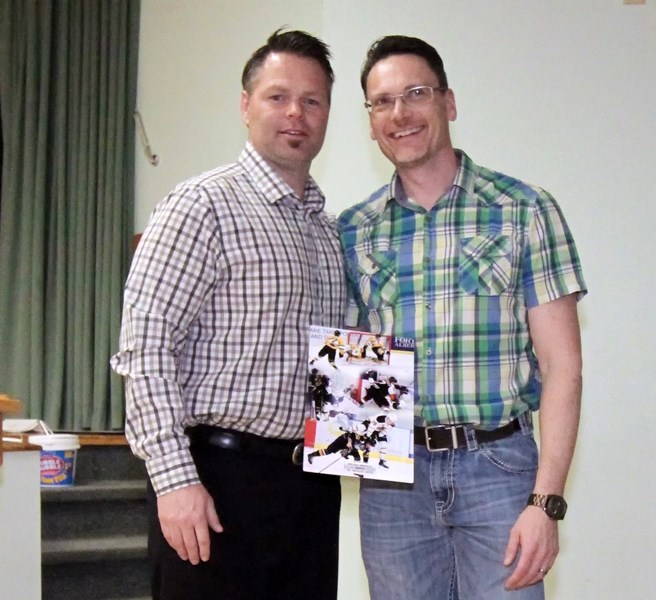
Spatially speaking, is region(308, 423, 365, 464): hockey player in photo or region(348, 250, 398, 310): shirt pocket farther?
region(348, 250, 398, 310): shirt pocket

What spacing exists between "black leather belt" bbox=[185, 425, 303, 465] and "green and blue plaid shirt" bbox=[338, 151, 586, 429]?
0.27 meters

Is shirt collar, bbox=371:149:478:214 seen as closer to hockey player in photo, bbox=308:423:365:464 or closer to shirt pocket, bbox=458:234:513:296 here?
shirt pocket, bbox=458:234:513:296

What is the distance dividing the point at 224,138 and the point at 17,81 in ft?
4.78

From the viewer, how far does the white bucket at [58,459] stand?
4.09 metres

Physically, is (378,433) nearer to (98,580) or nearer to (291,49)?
(291,49)

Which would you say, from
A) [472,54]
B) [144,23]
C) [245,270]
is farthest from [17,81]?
[245,270]

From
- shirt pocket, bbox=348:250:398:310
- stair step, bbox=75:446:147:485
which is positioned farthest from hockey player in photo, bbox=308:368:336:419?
stair step, bbox=75:446:147:485

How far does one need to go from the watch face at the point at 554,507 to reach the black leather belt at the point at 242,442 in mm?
478

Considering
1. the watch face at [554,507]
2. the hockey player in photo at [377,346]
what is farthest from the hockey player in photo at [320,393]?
the watch face at [554,507]

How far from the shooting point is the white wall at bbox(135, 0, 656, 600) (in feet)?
9.67

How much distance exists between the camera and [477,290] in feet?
5.84

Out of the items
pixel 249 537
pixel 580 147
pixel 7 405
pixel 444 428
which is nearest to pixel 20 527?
pixel 7 405

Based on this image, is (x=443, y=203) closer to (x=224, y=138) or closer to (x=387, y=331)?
(x=387, y=331)

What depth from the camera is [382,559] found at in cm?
178
